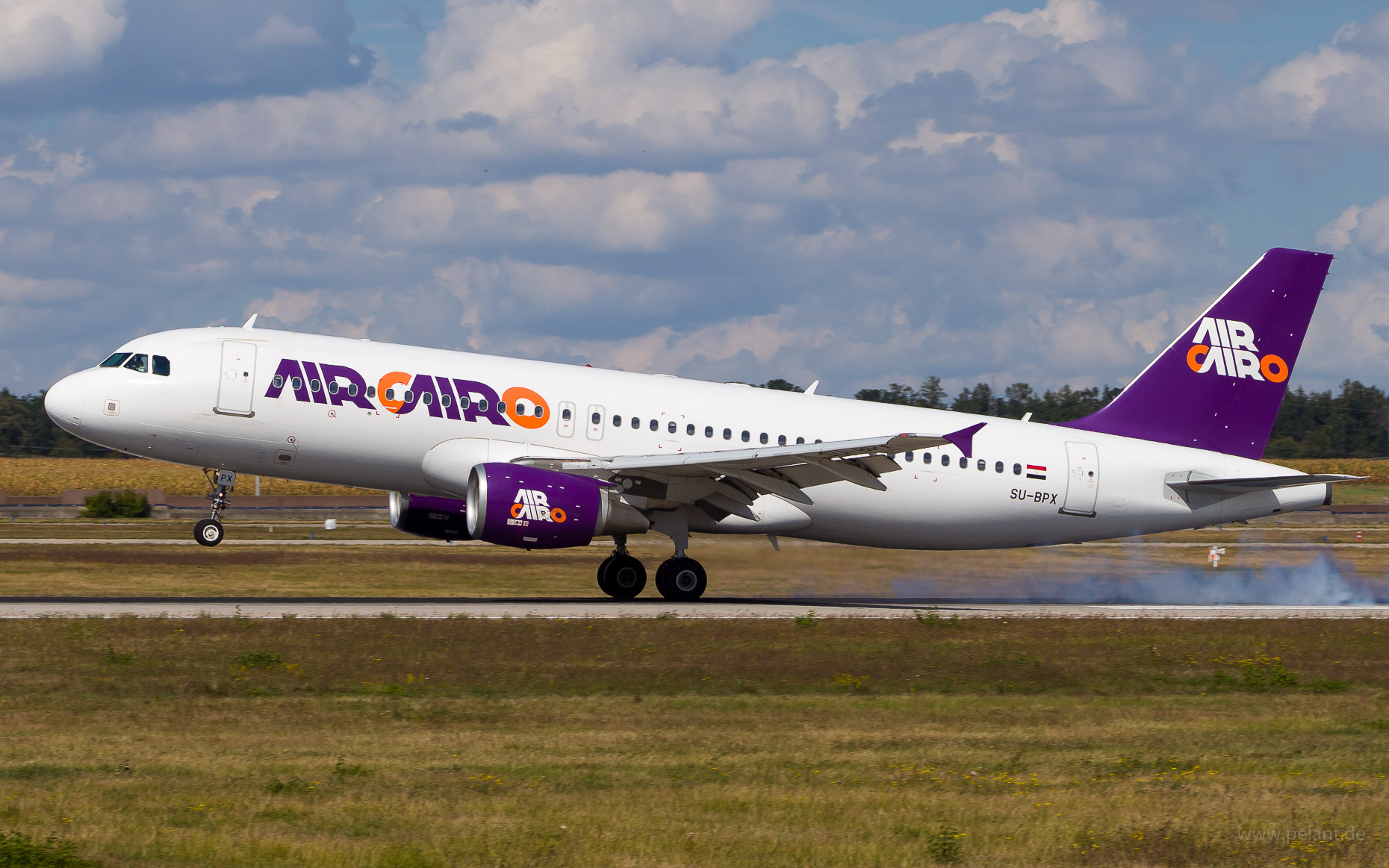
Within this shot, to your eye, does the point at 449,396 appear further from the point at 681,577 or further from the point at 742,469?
the point at 681,577

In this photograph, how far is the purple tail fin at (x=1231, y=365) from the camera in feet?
102

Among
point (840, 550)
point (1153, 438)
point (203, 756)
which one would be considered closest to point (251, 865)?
point (203, 756)

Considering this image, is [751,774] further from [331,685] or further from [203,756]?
[331,685]

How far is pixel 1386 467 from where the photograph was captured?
108062mm

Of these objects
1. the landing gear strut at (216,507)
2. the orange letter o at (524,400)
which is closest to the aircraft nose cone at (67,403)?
the landing gear strut at (216,507)

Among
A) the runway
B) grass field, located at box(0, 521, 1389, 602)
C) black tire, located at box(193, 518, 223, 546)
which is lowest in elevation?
the runway

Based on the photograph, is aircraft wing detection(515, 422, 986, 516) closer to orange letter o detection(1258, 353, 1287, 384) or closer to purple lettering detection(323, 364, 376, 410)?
purple lettering detection(323, 364, 376, 410)

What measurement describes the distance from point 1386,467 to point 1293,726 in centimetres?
10411

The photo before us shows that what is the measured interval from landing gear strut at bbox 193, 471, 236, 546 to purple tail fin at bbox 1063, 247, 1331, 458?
18.5m

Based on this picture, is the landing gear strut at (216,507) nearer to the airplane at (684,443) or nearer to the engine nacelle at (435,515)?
the airplane at (684,443)

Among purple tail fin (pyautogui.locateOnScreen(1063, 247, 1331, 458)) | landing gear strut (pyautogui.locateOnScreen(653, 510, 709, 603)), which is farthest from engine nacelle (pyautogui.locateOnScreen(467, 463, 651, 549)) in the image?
purple tail fin (pyautogui.locateOnScreen(1063, 247, 1331, 458))

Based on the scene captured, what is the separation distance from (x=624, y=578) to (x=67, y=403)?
11405 mm

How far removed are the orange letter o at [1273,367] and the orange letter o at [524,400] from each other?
1666cm

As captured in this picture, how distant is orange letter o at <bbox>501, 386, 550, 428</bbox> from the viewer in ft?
86.6
